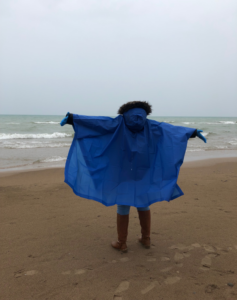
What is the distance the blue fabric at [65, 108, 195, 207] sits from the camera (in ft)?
8.48

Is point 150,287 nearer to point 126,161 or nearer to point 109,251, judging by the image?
point 109,251

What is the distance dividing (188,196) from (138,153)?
8.24 feet

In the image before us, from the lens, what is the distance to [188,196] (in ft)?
15.3

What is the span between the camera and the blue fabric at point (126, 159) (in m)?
2.58

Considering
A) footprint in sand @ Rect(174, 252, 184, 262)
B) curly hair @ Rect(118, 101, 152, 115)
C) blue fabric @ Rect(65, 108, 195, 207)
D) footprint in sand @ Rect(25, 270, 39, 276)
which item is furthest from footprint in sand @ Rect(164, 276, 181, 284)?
curly hair @ Rect(118, 101, 152, 115)

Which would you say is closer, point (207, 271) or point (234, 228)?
point (207, 271)

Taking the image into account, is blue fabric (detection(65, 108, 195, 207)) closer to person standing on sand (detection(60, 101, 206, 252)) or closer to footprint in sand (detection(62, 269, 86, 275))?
person standing on sand (detection(60, 101, 206, 252))

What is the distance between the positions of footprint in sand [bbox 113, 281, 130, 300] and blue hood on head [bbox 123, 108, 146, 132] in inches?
59.0

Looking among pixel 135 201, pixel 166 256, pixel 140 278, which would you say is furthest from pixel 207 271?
pixel 135 201

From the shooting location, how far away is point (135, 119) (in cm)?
259

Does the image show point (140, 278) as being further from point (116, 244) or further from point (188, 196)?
point (188, 196)

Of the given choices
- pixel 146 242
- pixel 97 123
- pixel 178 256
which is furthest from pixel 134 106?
pixel 178 256

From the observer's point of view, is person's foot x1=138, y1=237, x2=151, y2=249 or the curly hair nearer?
the curly hair

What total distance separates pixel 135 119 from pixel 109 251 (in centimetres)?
152
